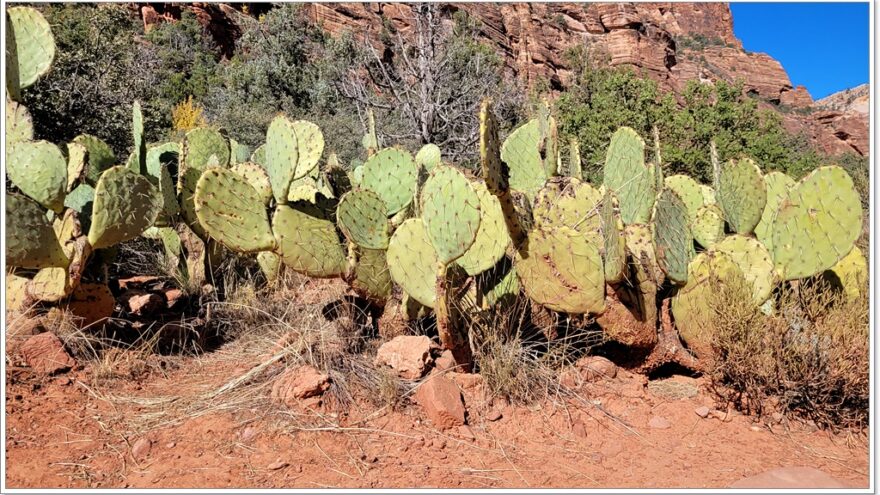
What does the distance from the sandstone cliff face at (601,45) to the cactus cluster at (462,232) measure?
25067 mm

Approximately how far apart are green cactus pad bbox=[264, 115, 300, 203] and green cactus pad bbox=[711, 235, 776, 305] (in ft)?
6.61

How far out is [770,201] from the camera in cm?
352

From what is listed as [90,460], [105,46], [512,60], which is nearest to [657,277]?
[90,460]

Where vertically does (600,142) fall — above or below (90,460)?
above

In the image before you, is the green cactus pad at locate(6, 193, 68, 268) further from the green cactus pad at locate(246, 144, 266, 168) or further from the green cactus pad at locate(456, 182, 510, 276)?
the green cactus pad at locate(246, 144, 266, 168)

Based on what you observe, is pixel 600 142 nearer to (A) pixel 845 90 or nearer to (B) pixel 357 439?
(B) pixel 357 439

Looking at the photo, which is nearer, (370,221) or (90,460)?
(90,460)

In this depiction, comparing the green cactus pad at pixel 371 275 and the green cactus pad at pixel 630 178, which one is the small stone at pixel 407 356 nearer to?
the green cactus pad at pixel 371 275

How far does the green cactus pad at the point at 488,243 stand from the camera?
270 centimetres

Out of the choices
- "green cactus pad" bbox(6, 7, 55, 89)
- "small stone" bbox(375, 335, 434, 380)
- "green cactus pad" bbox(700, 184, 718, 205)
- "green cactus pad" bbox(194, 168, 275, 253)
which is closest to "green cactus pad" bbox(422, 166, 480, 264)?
"small stone" bbox(375, 335, 434, 380)

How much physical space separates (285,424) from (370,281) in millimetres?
895

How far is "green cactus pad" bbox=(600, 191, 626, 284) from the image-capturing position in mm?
2555

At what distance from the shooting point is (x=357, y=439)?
2252mm

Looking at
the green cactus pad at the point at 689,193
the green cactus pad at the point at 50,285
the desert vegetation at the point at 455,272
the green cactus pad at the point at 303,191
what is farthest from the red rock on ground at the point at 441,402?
the green cactus pad at the point at 689,193
